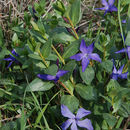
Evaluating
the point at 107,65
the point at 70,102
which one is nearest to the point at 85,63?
the point at 107,65

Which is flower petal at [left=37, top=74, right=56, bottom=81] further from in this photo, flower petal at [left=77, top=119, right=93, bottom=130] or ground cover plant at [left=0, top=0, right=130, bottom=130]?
flower petal at [left=77, top=119, right=93, bottom=130]

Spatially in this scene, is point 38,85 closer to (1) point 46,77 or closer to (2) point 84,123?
(1) point 46,77

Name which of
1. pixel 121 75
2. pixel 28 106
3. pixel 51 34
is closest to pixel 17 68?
pixel 28 106

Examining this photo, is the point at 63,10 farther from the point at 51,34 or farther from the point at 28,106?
the point at 28,106

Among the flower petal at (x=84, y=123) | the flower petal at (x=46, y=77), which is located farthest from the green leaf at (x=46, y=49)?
the flower petal at (x=84, y=123)

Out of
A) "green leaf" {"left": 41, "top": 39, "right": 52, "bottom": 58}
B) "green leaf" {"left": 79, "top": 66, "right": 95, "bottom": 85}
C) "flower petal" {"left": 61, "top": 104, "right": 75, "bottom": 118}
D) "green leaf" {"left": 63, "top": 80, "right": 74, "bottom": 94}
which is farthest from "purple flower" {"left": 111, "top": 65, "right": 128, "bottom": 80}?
"green leaf" {"left": 41, "top": 39, "right": 52, "bottom": 58}

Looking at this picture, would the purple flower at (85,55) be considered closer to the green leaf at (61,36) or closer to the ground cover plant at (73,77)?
the ground cover plant at (73,77)
